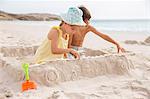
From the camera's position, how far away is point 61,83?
3.76 meters

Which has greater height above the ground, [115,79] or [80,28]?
[80,28]

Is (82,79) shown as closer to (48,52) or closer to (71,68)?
(71,68)

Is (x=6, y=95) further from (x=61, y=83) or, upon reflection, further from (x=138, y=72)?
(x=138, y=72)

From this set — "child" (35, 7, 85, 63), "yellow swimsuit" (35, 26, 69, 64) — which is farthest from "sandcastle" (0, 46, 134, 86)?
"yellow swimsuit" (35, 26, 69, 64)

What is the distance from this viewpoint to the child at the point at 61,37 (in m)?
4.06

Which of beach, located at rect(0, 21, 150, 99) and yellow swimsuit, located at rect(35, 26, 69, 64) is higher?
yellow swimsuit, located at rect(35, 26, 69, 64)

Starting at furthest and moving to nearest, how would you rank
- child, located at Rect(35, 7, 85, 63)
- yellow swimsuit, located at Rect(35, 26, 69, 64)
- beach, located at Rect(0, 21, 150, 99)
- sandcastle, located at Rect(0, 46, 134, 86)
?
yellow swimsuit, located at Rect(35, 26, 69, 64)
child, located at Rect(35, 7, 85, 63)
sandcastle, located at Rect(0, 46, 134, 86)
beach, located at Rect(0, 21, 150, 99)

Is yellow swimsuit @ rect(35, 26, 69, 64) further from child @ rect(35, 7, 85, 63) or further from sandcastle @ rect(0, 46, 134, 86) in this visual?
sandcastle @ rect(0, 46, 134, 86)

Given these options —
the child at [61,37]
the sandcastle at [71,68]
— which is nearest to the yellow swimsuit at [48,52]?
the child at [61,37]

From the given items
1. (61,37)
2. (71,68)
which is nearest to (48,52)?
(61,37)

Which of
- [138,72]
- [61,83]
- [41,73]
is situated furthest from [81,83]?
[138,72]

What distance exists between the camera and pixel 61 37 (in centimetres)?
432

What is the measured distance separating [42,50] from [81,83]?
35.0 inches

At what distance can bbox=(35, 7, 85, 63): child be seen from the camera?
13.3 feet
